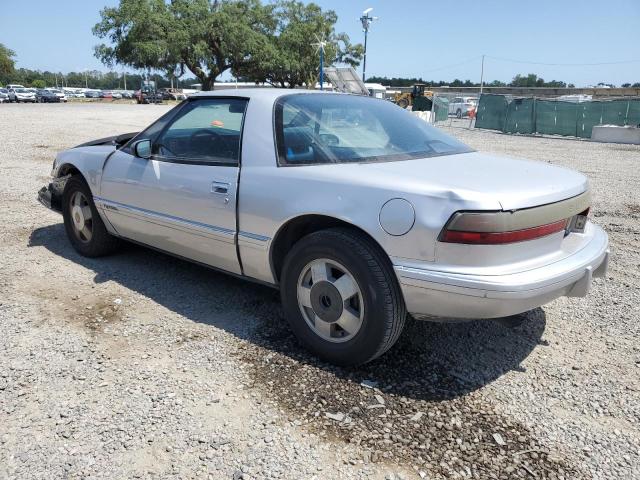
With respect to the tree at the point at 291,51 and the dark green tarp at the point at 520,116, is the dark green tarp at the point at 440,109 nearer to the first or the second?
the dark green tarp at the point at 520,116

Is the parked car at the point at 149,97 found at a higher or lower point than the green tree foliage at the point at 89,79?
lower

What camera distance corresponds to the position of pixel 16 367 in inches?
115

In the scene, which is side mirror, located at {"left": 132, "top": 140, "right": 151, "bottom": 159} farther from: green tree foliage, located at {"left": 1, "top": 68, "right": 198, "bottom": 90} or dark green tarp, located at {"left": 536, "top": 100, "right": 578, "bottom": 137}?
green tree foliage, located at {"left": 1, "top": 68, "right": 198, "bottom": 90}

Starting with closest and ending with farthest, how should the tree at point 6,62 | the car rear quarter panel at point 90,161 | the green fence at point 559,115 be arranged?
the car rear quarter panel at point 90,161
the green fence at point 559,115
the tree at point 6,62

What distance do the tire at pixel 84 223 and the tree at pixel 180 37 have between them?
140ft

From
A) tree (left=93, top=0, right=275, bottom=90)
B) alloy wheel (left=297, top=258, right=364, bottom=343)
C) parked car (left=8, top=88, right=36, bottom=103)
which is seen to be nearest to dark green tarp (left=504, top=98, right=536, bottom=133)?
alloy wheel (left=297, top=258, right=364, bottom=343)

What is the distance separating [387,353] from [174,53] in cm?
4645

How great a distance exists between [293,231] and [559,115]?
22691 millimetres

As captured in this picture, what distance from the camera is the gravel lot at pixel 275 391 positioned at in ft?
7.40

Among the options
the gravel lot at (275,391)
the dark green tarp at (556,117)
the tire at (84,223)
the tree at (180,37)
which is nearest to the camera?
the gravel lot at (275,391)

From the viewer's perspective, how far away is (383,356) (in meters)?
3.12

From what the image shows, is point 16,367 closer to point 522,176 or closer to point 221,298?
point 221,298

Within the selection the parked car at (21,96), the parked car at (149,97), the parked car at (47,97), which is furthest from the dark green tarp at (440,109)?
the parked car at (21,96)

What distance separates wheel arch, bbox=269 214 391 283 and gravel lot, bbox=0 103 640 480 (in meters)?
0.50
